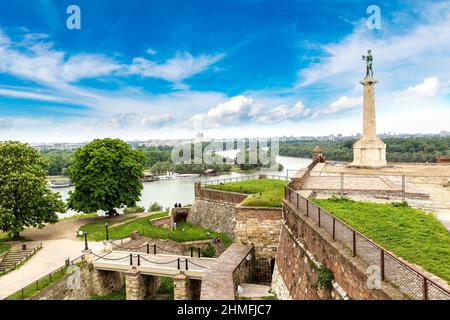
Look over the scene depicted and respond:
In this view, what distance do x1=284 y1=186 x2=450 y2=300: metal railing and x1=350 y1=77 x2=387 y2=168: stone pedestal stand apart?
2030 cm

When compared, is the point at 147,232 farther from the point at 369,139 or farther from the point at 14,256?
the point at 369,139

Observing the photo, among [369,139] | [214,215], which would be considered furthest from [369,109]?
[214,215]

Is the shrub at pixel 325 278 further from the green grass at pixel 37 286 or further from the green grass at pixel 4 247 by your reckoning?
the green grass at pixel 4 247

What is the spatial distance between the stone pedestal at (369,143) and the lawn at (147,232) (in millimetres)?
12732

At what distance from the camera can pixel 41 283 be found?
629 inches

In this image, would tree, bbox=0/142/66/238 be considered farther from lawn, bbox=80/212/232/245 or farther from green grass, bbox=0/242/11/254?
lawn, bbox=80/212/232/245

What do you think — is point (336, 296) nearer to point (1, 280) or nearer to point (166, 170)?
point (1, 280)

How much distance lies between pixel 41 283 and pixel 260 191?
1503 cm

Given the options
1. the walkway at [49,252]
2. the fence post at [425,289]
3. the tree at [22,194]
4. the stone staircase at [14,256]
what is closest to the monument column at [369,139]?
the walkway at [49,252]

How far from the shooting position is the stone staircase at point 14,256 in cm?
1964

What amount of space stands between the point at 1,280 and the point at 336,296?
16.0 m

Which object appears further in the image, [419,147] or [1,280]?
[419,147]
